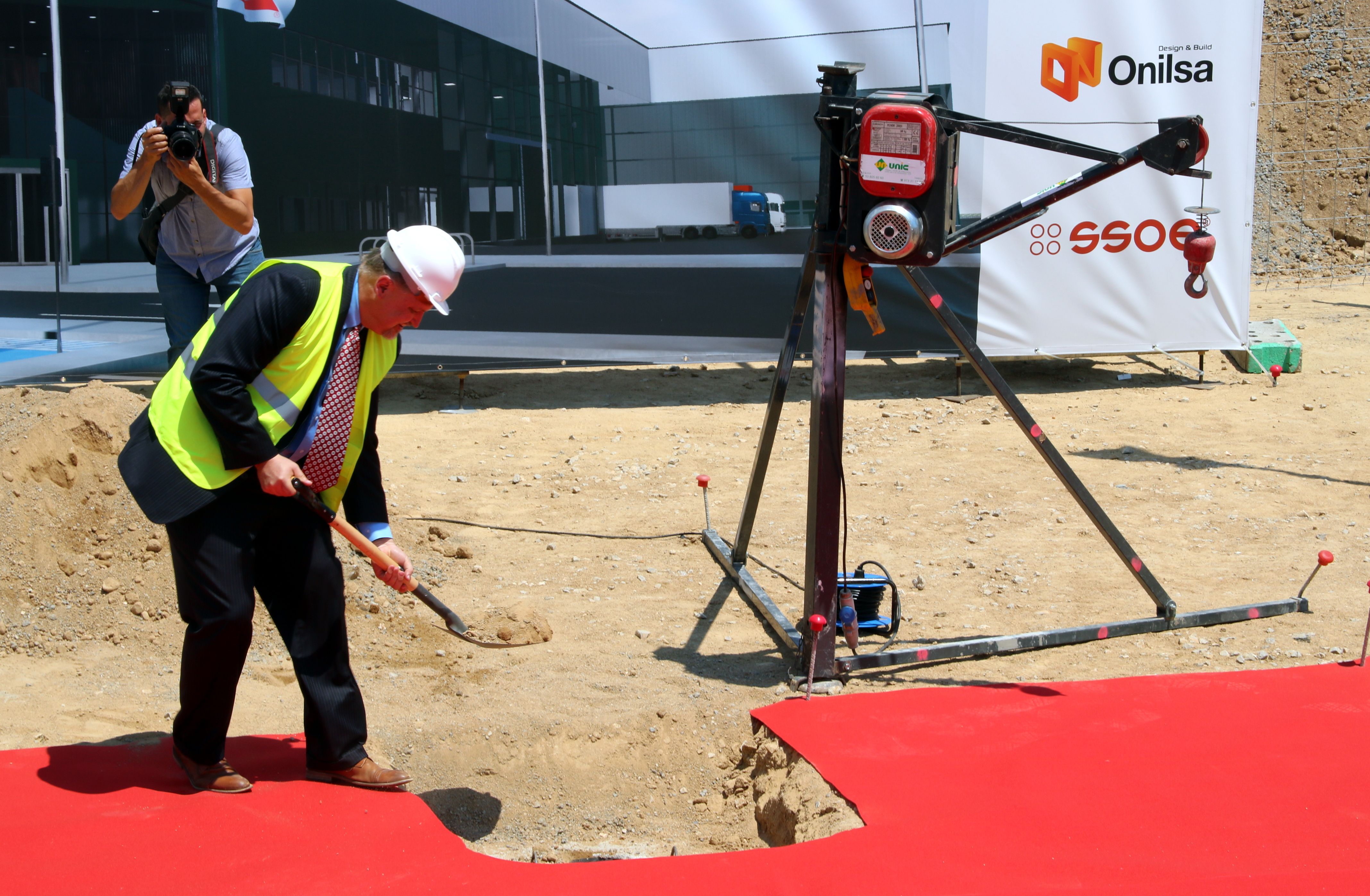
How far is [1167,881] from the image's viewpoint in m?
2.61

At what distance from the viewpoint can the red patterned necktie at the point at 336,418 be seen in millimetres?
2914

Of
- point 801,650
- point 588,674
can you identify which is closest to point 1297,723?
point 801,650

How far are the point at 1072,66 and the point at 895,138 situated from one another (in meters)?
4.94

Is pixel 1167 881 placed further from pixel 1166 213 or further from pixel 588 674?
pixel 1166 213

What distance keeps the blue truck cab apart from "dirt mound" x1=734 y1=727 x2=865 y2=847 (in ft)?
16.8

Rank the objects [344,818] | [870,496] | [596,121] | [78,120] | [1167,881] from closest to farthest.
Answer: [1167,881] < [344,818] < [870,496] < [78,120] < [596,121]

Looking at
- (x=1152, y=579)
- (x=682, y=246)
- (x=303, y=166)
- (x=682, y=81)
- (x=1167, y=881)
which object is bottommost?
(x=1167, y=881)

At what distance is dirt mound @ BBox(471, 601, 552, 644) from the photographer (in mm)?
4340

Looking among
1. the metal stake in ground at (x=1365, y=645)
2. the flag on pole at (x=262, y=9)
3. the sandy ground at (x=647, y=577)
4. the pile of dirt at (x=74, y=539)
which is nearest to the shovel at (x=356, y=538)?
the sandy ground at (x=647, y=577)

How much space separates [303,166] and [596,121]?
2039mm

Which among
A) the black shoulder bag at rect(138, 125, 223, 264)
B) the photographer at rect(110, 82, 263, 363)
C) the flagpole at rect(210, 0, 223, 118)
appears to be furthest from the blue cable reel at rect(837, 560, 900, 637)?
the flagpole at rect(210, 0, 223, 118)

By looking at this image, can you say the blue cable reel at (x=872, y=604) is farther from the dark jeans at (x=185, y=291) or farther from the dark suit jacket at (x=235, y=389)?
the dark jeans at (x=185, y=291)

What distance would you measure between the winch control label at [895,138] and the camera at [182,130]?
271 cm

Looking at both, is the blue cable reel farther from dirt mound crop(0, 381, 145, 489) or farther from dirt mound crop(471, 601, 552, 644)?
dirt mound crop(0, 381, 145, 489)
